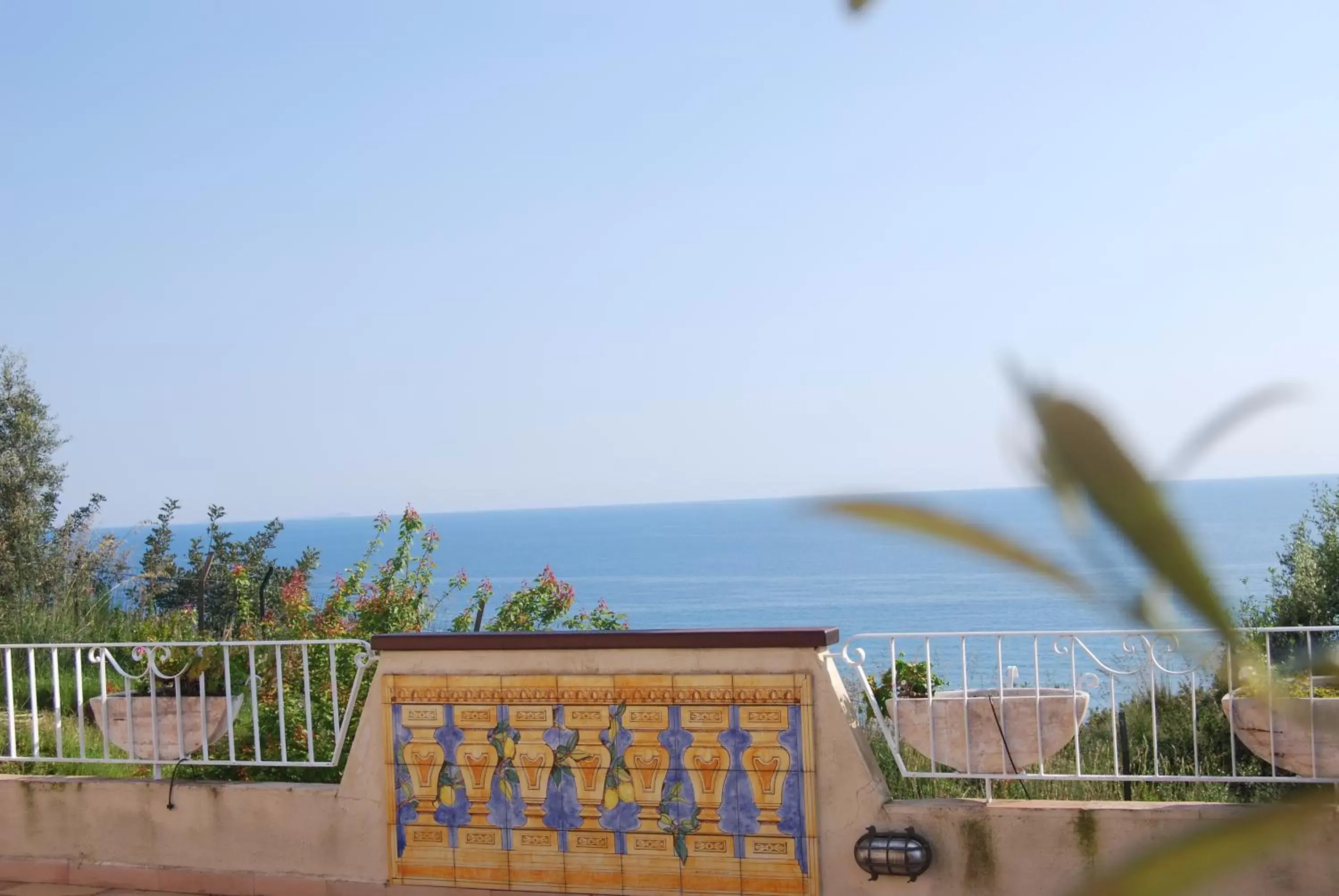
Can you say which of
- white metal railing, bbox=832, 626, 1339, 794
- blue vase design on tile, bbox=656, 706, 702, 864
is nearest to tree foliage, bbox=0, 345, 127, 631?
blue vase design on tile, bbox=656, 706, 702, 864

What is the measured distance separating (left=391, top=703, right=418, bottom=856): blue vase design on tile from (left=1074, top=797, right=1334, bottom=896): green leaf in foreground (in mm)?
4473

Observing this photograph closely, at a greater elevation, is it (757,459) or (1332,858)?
(757,459)

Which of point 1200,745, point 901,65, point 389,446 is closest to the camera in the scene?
point 901,65

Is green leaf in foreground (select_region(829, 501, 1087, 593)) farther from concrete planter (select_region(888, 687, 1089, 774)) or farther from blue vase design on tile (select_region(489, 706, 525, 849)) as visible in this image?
blue vase design on tile (select_region(489, 706, 525, 849))

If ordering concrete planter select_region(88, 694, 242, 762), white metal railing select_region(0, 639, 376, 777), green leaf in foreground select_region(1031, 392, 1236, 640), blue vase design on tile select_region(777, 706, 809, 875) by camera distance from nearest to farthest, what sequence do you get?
green leaf in foreground select_region(1031, 392, 1236, 640)
blue vase design on tile select_region(777, 706, 809, 875)
white metal railing select_region(0, 639, 376, 777)
concrete planter select_region(88, 694, 242, 762)

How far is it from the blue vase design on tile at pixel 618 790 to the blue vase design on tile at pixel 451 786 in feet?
1.63

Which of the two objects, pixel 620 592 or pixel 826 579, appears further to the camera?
pixel 826 579

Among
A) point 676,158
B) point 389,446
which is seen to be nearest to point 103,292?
point 676,158

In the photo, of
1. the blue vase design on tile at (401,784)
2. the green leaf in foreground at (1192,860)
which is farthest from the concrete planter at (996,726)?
the green leaf in foreground at (1192,860)

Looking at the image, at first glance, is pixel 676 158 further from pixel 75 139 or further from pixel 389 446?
pixel 389 446

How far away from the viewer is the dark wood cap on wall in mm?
4258

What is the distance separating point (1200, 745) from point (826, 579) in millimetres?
53910

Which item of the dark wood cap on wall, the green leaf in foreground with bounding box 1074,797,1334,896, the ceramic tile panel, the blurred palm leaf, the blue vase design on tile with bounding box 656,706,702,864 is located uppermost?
the blurred palm leaf

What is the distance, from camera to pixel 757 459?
248 centimetres
